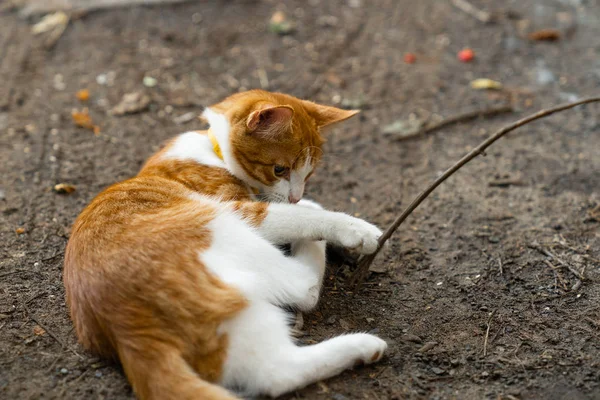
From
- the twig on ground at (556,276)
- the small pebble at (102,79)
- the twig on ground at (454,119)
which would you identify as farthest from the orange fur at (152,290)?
the small pebble at (102,79)

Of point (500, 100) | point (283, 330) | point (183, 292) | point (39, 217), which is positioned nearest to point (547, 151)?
point (500, 100)

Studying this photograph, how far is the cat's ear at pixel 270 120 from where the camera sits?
2.97 meters

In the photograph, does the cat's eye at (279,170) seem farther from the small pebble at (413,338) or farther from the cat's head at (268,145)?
the small pebble at (413,338)

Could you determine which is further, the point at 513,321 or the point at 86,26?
the point at 86,26

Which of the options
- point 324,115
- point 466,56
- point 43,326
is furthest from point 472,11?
point 43,326

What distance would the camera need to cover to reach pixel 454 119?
477cm

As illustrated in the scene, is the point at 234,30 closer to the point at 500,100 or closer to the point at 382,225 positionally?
the point at 500,100

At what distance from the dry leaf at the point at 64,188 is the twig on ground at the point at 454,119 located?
2.29m

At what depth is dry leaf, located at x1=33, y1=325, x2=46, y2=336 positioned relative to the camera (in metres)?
2.81

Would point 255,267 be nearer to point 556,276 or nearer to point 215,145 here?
point 215,145

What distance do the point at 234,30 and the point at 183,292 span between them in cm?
402

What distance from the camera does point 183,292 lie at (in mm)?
2365

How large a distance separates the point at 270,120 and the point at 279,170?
1.01 feet

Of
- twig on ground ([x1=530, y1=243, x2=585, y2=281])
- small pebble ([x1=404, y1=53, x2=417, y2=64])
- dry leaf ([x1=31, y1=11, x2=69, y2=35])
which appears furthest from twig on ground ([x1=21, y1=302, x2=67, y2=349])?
small pebble ([x1=404, y1=53, x2=417, y2=64])
